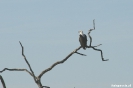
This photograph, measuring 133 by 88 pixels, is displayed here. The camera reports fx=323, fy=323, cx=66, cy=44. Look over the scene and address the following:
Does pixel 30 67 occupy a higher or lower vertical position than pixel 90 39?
lower

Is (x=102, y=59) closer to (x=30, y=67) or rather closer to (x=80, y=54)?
(x=80, y=54)

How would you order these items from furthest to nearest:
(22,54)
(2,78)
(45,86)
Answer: (22,54) < (45,86) < (2,78)

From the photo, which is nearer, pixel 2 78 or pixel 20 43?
pixel 2 78

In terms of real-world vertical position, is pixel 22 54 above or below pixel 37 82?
above

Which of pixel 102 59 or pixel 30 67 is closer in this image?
Answer: pixel 30 67

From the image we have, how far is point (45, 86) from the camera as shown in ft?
33.9

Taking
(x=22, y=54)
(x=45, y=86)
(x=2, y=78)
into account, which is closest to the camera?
(x=2, y=78)

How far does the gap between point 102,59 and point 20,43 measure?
9.63 ft

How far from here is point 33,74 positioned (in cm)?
1071

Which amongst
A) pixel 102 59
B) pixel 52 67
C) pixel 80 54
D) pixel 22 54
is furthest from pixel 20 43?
pixel 102 59

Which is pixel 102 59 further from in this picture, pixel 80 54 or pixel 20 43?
pixel 20 43

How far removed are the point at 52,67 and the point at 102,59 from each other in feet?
6.22

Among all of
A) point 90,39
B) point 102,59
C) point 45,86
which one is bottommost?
point 45,86

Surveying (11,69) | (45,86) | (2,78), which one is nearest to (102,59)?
(45,86)
